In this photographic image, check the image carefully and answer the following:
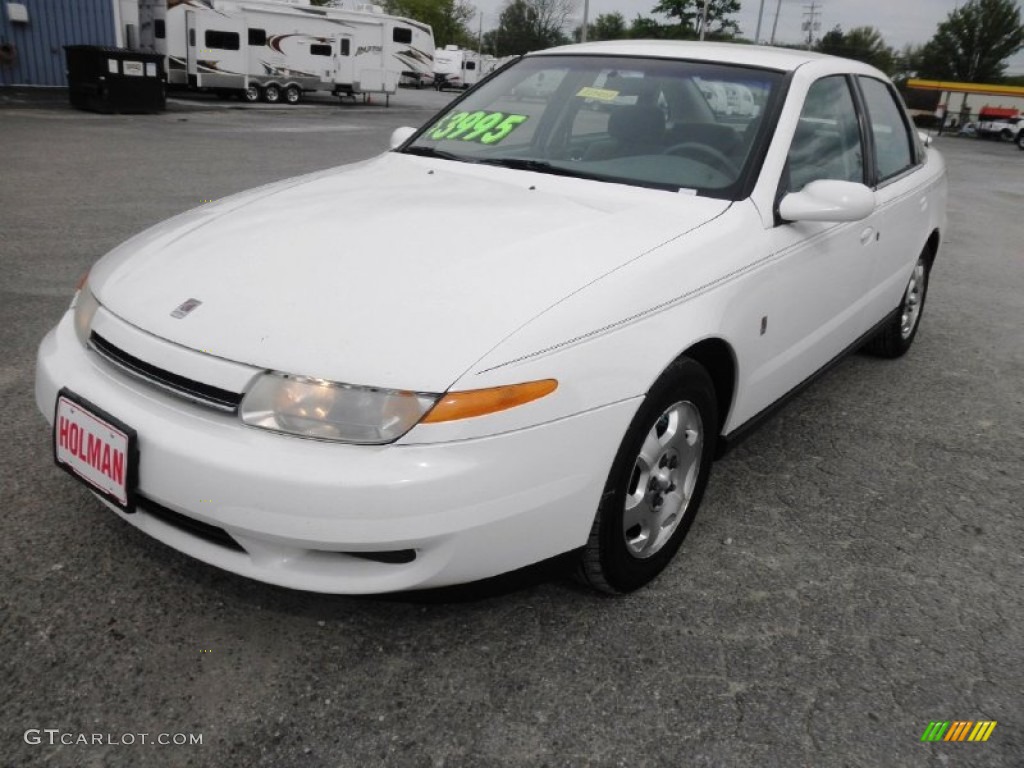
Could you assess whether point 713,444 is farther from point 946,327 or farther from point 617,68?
point 946,327

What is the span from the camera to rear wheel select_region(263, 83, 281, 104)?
25141 millimetres

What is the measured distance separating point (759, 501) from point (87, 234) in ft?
17.9

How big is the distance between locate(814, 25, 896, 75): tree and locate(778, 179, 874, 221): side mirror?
7903cm

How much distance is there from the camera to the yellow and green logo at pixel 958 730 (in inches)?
78.8

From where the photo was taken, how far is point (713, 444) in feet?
8.68

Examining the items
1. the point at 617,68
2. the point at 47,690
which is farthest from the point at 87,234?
the point at 47,690

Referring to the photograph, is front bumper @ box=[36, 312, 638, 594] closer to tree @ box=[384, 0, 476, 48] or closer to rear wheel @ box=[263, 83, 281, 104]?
rear wheel @ box=[263, 83, 281, 104]

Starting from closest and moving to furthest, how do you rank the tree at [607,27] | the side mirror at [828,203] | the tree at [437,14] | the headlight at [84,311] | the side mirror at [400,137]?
the headlight at [84,311] → the side mirror at [828,203] → the side mirror at [400,137] → the tree at [437,14] → the tree at [607,27]

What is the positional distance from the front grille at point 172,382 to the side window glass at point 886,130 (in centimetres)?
298

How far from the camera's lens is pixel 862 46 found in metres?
78.2

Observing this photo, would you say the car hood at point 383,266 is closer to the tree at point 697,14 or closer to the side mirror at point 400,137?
the side mirror at point 400,137
